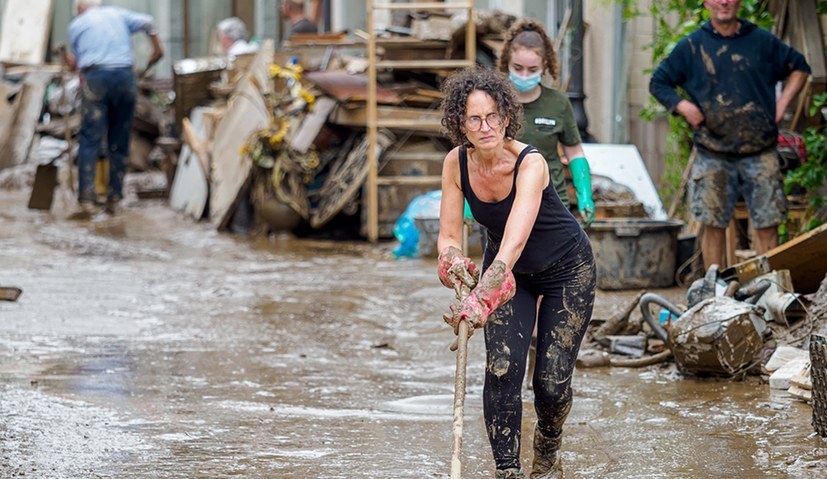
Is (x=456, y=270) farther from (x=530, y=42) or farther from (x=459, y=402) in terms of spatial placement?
(x=530, y=42)

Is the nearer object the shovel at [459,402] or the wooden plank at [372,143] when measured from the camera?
the shovel at [459,402]

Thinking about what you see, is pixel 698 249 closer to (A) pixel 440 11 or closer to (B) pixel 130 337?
(B) pixel 130 337

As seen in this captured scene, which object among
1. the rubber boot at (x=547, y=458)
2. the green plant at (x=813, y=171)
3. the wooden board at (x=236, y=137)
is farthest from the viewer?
the wooden board at (x=236, y=137)

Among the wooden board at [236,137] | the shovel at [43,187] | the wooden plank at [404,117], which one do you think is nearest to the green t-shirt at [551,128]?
the wooden plank at [404,117]

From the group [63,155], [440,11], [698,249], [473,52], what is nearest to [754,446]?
[698,249]

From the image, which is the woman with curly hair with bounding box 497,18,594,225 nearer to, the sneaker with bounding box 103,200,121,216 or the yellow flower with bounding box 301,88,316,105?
the yellow flower with bounding box 301,88,316,105

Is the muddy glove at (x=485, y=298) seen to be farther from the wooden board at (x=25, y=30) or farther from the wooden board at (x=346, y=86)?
the wooden board at (x=25, y=30)

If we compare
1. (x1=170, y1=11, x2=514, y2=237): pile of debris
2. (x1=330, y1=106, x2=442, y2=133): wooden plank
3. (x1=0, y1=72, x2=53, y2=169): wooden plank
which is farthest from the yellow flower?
(x1=0, y1=72, x2=53, y2=169): wooden plank

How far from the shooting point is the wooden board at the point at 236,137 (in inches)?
506

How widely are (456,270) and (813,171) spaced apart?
→ 421 cm

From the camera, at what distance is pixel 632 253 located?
8.94 m

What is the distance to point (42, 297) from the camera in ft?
29.4

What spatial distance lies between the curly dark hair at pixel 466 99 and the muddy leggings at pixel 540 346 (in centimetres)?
54

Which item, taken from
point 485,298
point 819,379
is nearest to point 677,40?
point 819,379
